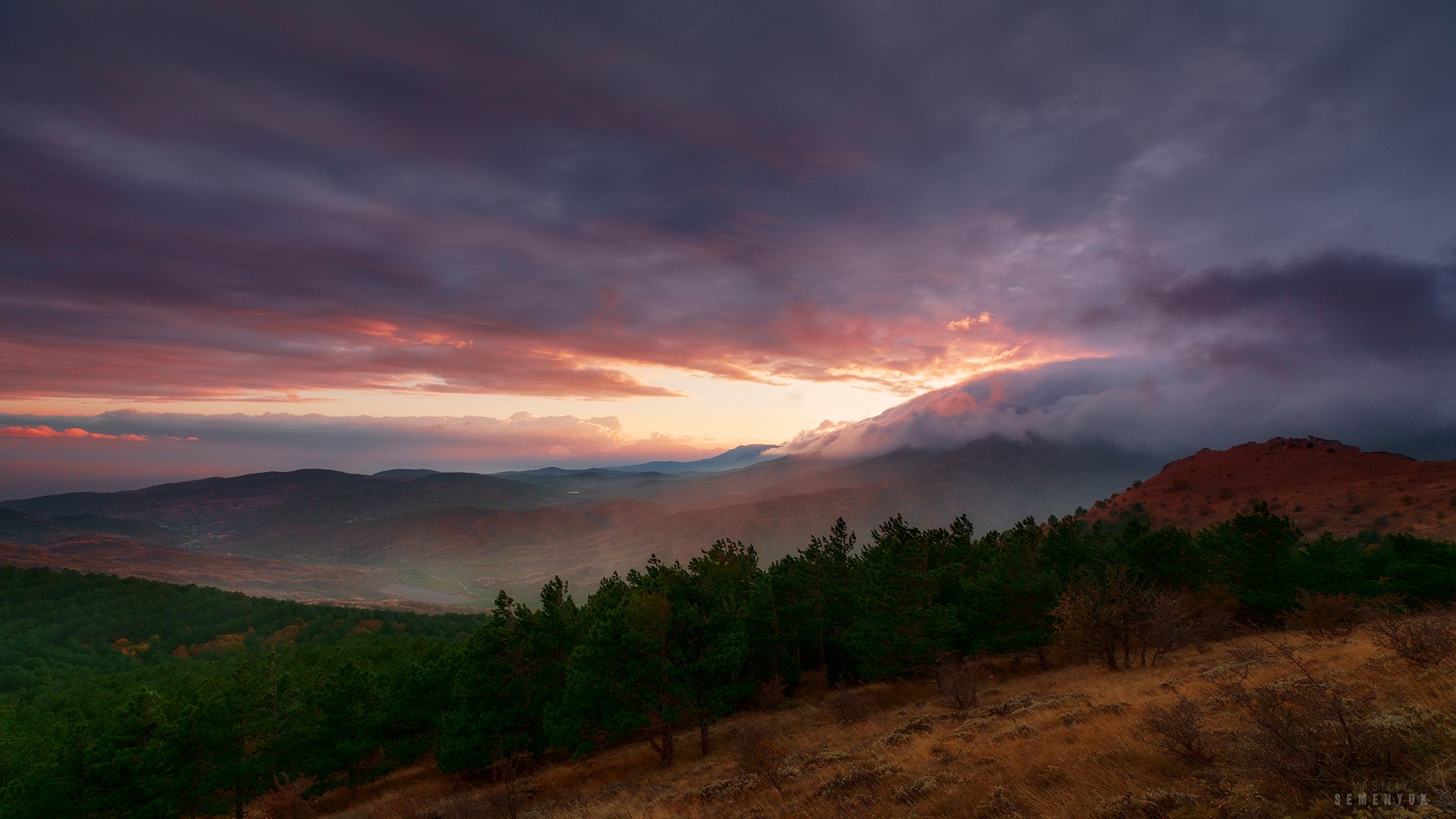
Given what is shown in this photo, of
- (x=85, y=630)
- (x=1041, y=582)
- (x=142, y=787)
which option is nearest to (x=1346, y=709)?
(x=1041, y=582)

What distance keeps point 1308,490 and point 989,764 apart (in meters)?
177

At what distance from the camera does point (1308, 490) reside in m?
130

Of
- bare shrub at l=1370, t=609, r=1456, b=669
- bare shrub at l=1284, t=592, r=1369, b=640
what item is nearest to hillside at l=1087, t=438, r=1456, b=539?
bare shrub at l=1284, t=592, r=1369, b=640

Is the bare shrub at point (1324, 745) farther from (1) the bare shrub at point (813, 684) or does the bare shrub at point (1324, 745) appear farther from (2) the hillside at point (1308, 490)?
(2) the hillside at point (1308, 490)

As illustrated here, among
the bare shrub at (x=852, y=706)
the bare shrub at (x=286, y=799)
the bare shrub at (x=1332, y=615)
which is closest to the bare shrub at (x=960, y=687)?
the bare shrub at (x=852, y=706)

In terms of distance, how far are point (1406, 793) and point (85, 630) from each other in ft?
957

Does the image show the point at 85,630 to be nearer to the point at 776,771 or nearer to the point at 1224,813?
the point at 776,771

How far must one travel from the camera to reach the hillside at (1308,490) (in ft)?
332

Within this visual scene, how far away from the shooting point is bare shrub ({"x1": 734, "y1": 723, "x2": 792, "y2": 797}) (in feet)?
63.3

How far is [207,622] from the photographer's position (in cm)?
18675

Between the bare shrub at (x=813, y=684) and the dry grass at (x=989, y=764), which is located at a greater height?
the dry grass at (x=989, y=764)

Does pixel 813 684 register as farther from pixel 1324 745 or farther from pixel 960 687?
pixel 1324 745

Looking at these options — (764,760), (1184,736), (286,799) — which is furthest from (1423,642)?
(286,799)

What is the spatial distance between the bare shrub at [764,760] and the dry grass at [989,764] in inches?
9.0
